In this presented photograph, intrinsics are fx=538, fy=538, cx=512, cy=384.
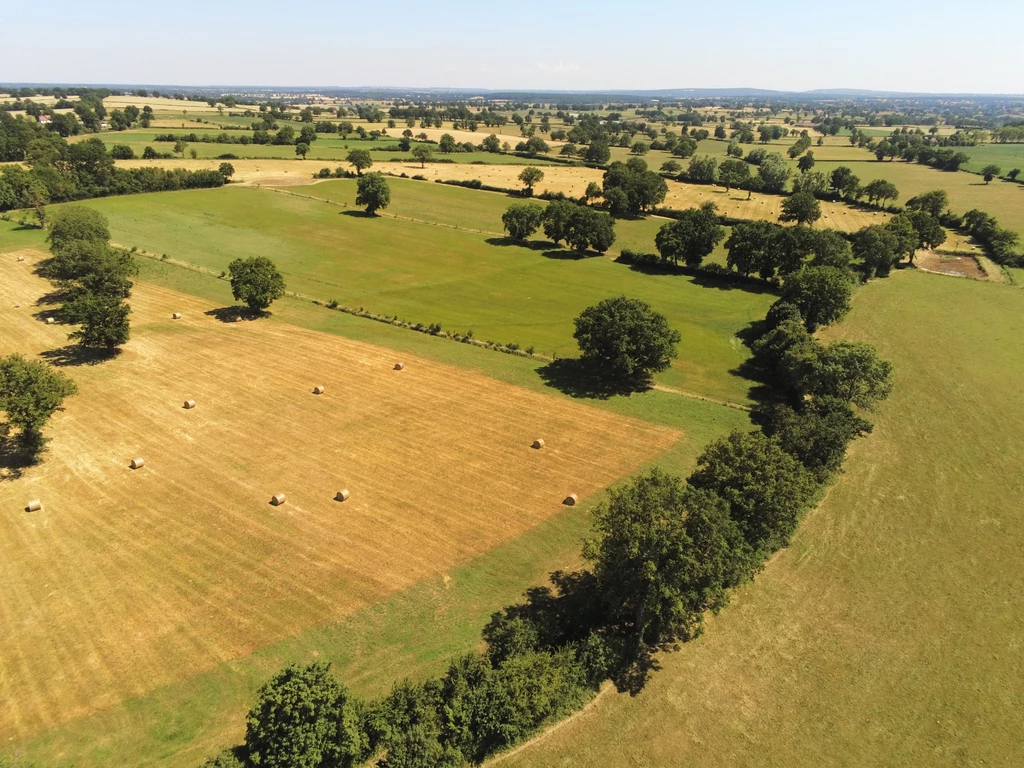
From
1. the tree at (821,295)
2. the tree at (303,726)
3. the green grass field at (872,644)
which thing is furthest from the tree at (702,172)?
the tree at (303,726)

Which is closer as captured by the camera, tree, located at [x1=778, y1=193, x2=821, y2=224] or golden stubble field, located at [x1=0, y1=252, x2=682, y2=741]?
golden stubble field, located at [x1=0, y1=252, x2=682, y2=741]

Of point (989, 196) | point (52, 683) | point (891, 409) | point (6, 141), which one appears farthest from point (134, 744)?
point (989, 196)

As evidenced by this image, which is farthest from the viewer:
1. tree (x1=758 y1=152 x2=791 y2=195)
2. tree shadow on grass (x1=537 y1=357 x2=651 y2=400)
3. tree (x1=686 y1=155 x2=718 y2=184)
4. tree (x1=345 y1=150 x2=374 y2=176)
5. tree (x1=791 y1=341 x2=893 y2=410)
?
tree (x1=686 y1=155 x2=718 y2=184)

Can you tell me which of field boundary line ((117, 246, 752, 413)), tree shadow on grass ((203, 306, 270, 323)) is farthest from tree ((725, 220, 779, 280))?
tree shadow on grass ((203, 306, 270, 323))

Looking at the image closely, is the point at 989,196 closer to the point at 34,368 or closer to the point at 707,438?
the point at 707,438

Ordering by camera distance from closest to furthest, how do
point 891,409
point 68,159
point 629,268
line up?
point 891,409, point 629,268, point 68,159

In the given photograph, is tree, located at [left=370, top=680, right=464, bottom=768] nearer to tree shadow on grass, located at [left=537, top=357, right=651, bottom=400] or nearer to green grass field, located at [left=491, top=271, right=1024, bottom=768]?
green grass field, located at [left=491, top=271, right=1024, bottom=768]

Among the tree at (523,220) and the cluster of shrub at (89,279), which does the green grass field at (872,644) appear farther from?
the tree at (523,220)

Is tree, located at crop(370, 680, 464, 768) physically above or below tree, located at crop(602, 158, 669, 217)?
below
